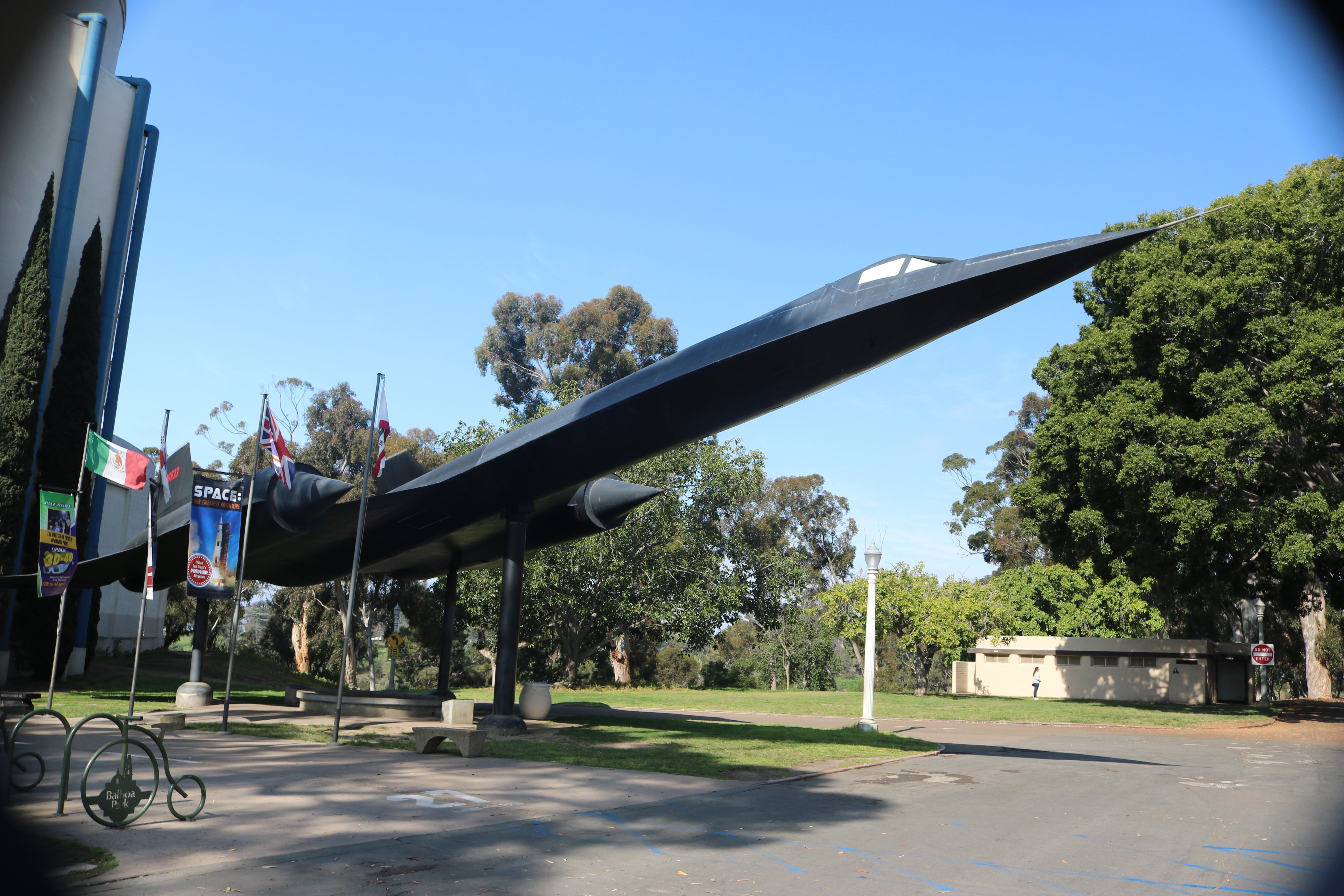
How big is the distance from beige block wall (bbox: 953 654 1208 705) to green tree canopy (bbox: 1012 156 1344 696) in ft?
26.8

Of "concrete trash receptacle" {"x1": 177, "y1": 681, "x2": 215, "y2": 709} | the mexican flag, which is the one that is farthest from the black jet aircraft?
"concrete trash receptacle" {"x1": 177, "y1": 681, "x2": 215, "y2": 709}

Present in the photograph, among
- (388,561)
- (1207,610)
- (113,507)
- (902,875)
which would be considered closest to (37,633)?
(113,507)

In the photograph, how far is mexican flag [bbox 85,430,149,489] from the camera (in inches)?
595

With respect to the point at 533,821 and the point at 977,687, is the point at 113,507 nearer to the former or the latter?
the point at 533,821

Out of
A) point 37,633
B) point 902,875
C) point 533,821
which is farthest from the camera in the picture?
point 37,633

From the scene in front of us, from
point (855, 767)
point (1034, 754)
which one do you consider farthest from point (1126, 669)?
point (855, 767)

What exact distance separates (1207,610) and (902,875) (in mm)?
55195

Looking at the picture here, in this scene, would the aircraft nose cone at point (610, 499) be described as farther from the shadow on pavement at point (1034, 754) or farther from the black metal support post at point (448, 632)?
the shadow on pavement at point (1034, 754)

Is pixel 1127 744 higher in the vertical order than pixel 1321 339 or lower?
lower

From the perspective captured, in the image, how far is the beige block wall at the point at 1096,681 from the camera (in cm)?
3906

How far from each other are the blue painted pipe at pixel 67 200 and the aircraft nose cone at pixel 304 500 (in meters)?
14.1

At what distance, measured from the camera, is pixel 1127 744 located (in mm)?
19109

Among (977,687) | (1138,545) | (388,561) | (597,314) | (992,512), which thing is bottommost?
(977,687)

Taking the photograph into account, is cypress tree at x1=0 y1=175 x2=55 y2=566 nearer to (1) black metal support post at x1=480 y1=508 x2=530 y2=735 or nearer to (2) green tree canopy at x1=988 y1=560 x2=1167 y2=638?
(1) black metal support post at x1=480 y1=508 x2=530 y2=735
